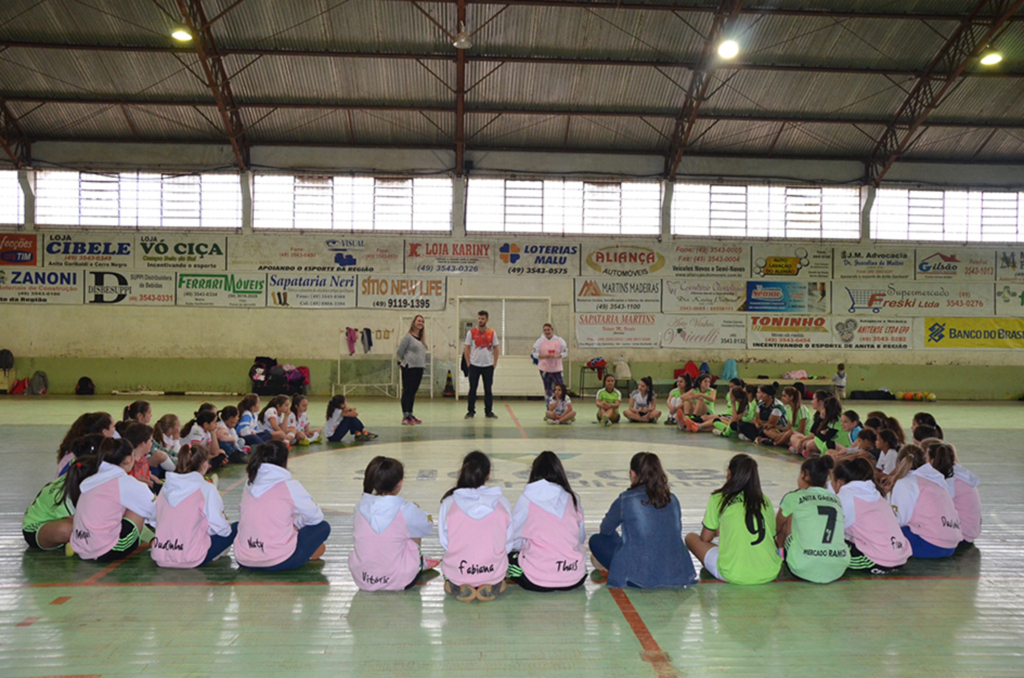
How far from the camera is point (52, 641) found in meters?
3.76

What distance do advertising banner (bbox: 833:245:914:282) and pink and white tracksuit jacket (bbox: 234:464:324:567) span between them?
20474 mm

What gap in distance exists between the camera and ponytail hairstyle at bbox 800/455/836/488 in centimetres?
477

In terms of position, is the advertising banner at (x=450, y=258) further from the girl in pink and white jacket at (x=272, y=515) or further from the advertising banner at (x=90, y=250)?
the girl in pink and white jacket at (x=272, y=515)

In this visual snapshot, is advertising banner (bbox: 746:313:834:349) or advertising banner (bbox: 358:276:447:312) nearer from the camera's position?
advertising banner (bbox: 358:276:447:312)

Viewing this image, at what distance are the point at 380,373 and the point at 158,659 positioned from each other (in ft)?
56.8

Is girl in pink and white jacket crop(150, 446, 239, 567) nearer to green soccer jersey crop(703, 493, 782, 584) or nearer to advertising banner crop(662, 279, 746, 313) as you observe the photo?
green soccer jersey crop(703, 493, 782, 584)

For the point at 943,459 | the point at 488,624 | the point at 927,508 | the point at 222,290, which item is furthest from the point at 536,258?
the point at 488,624

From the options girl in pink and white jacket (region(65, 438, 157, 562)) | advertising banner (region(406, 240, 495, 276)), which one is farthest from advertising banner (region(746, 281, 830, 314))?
girl in pink and white jacket (region(65, 438, 157, 562))

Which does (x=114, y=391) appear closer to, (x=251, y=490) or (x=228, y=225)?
(x=228, y=225)

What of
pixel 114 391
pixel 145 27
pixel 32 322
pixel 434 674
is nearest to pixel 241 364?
pixel 114 391

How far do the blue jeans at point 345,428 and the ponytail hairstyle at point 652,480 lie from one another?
762 centimetres

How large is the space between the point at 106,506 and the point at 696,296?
18497 mm

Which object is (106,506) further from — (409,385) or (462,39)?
(462,39)

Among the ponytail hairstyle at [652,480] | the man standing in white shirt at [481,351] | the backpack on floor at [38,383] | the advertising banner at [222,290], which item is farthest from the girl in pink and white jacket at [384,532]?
the backpack on floor at [38,383]
